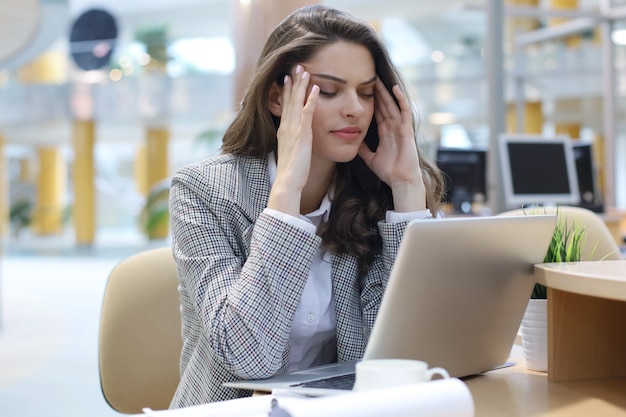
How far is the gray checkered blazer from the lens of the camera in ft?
4.73

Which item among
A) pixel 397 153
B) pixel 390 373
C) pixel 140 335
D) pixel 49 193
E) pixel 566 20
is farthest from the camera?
pixel 49 193

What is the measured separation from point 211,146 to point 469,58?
4841mm

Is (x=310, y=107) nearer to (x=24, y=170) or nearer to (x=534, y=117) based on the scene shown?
(x=534, y=117)

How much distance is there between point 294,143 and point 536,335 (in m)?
0.60

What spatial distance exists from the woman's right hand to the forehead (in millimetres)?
34

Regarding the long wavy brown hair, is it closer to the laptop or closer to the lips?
the lips

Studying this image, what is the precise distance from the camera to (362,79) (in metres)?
1.68

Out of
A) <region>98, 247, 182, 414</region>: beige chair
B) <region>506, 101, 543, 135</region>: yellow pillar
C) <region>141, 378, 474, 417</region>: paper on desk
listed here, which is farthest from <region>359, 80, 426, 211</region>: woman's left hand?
<region>506, 101, 543, 135</region>: yellow pillar

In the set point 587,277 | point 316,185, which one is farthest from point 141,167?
point 587,277

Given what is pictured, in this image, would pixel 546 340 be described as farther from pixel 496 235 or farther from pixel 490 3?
pixel 490 3

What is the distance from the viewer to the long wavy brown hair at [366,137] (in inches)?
67.3

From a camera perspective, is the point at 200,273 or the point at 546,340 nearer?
the point at 546,340

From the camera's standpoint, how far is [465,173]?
6.47 meters

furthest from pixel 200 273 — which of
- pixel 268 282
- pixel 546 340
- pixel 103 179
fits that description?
pixel 103 179
